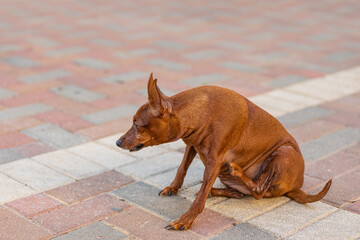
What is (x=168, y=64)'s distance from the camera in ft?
25.1

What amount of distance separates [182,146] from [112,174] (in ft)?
2.85

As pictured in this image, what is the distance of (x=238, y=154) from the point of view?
3.57m

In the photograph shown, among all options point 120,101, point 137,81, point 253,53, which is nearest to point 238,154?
point 120,101

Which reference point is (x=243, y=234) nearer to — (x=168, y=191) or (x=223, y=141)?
(x=223, y=141)

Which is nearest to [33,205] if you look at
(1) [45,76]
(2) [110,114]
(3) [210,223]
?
(3) [210,223]

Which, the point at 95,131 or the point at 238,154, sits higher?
the point at 238,154

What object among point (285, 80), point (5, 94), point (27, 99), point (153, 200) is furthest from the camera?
point (285, 80)

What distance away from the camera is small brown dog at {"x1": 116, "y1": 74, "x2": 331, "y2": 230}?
326 cm

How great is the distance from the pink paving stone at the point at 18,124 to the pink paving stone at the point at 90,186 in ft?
4.56

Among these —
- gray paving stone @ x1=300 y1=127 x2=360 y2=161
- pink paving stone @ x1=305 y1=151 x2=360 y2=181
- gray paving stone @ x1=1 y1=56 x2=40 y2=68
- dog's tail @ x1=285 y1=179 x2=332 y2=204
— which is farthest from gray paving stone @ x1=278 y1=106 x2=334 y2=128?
gray paving stone @ x1=1 y1=56 x2=40 y2=68

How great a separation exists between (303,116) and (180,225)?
108 inches

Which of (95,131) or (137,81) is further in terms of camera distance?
(137,81)

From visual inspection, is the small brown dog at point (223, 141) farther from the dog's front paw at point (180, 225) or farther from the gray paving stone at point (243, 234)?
the gray paving stone at point (243, 234)

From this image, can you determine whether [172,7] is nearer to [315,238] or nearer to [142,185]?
[142,185]
